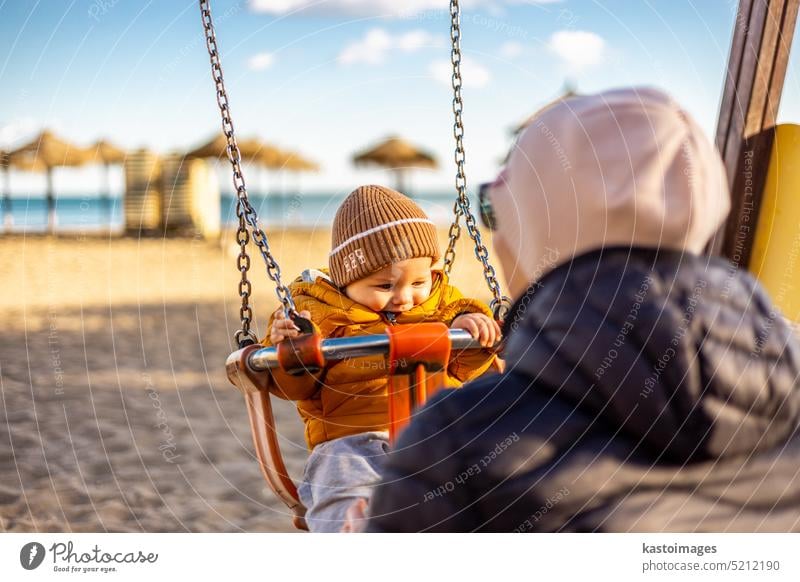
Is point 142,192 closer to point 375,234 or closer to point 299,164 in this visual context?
point 299,164

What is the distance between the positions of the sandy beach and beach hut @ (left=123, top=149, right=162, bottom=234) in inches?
235

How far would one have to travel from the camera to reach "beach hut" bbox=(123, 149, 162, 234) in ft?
41.5

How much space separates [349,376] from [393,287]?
0.16m

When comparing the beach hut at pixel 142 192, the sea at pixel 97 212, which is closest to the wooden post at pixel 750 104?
the sea at pixel 97 212

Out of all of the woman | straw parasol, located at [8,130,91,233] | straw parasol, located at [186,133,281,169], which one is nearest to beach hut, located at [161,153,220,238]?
straw parasol, located at [186,133,281,169]

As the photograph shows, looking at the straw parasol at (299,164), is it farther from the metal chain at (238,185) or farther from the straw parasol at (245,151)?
the metal chain at (238,185)

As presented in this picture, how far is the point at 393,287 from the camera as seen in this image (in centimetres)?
137

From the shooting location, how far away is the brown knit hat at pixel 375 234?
4.43 ft

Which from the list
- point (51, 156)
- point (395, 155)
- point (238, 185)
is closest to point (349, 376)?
point (238, 185)

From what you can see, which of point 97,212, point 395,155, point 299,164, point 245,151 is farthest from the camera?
point 97,212

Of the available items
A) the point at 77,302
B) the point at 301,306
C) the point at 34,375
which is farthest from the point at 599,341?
the point at 77,302

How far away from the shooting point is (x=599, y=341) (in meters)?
0.65
